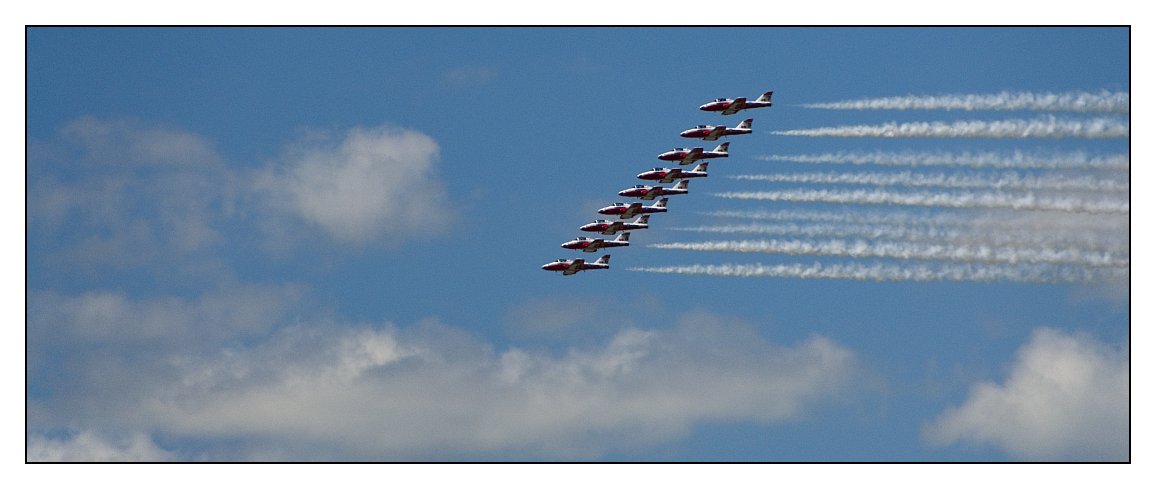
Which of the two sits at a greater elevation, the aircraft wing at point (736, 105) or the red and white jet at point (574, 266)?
the aircraft wing at point (736, 105)

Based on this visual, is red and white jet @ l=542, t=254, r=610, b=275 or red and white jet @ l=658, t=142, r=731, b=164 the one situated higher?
red and white jet @ l=658, t=142, r=731, b=164

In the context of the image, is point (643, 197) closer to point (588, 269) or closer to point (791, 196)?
point (588, 269)
